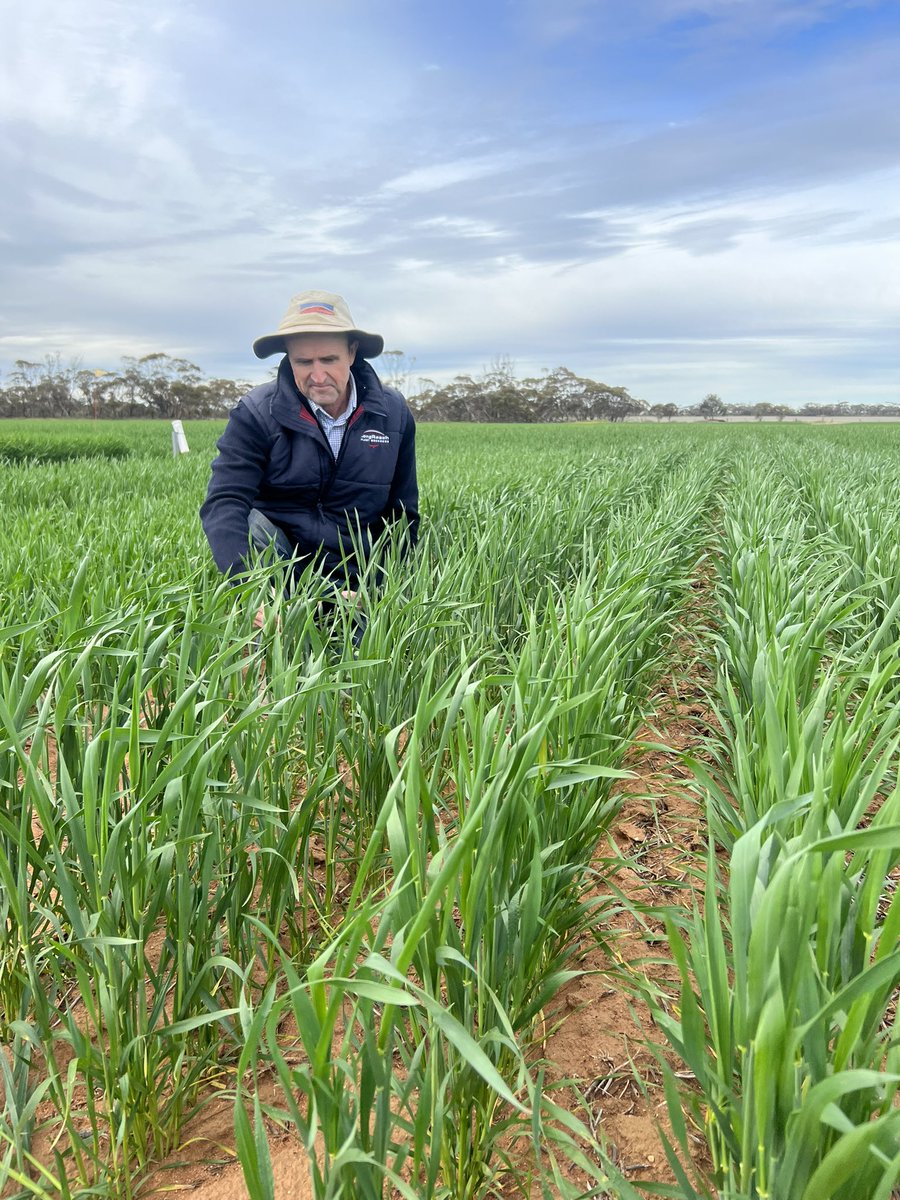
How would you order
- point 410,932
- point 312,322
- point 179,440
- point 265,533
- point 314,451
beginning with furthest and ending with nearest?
point 179,440 → point 314,451 → point 265,533 → point 312,322 → point 410,932

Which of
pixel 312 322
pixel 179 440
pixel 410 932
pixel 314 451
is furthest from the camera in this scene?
pixel 179 440

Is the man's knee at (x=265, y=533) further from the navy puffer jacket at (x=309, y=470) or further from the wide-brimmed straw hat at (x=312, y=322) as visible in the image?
the wide-brimmed straw hat at (x=312, y=322)

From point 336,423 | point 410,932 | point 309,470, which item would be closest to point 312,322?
point 336,423

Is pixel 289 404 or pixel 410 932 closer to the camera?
pixel 410 932

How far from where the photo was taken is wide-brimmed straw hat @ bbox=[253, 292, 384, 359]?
312 centimetres

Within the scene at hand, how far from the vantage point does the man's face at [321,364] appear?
3.28 m

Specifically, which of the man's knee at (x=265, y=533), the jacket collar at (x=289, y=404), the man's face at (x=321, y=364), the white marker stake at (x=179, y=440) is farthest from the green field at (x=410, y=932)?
the white marker stake at (x=179, y=440)

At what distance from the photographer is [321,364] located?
10.8 ft

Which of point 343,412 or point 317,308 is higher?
point 317,308

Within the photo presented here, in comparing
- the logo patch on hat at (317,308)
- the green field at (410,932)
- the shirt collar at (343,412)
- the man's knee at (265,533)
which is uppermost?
the logo patch on hat at (317,308)

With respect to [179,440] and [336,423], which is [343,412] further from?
[179,440]

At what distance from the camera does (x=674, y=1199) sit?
3.48 ft

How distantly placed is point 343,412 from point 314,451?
225mm

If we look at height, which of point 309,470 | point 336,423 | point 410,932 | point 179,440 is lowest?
point 410,932
